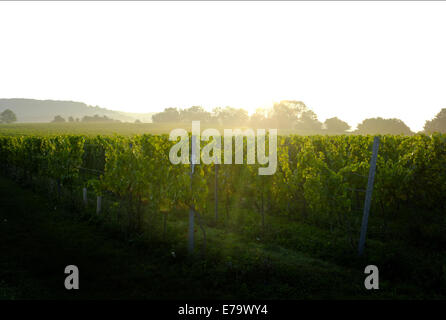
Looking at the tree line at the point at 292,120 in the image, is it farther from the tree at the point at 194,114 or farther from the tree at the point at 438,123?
the tree at the point at 438,123

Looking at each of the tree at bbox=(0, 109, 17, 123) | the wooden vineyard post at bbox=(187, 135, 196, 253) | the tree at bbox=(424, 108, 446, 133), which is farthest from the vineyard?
the tree at bbox=(0, 109, 17, 123)

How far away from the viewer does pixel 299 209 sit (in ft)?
41.3

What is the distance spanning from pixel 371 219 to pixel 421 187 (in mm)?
2051

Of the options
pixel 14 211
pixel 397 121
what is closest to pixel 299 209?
pixel 14 211

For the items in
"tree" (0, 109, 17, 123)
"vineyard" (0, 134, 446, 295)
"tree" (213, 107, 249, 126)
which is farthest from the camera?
"tree" (0, 109, 17, 123)

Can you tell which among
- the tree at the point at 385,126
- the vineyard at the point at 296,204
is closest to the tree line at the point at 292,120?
the tree at the point at 385,126

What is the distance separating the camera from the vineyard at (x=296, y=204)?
802 cm

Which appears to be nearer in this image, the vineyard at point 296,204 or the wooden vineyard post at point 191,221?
the wooden vineyard post at point 191,221
